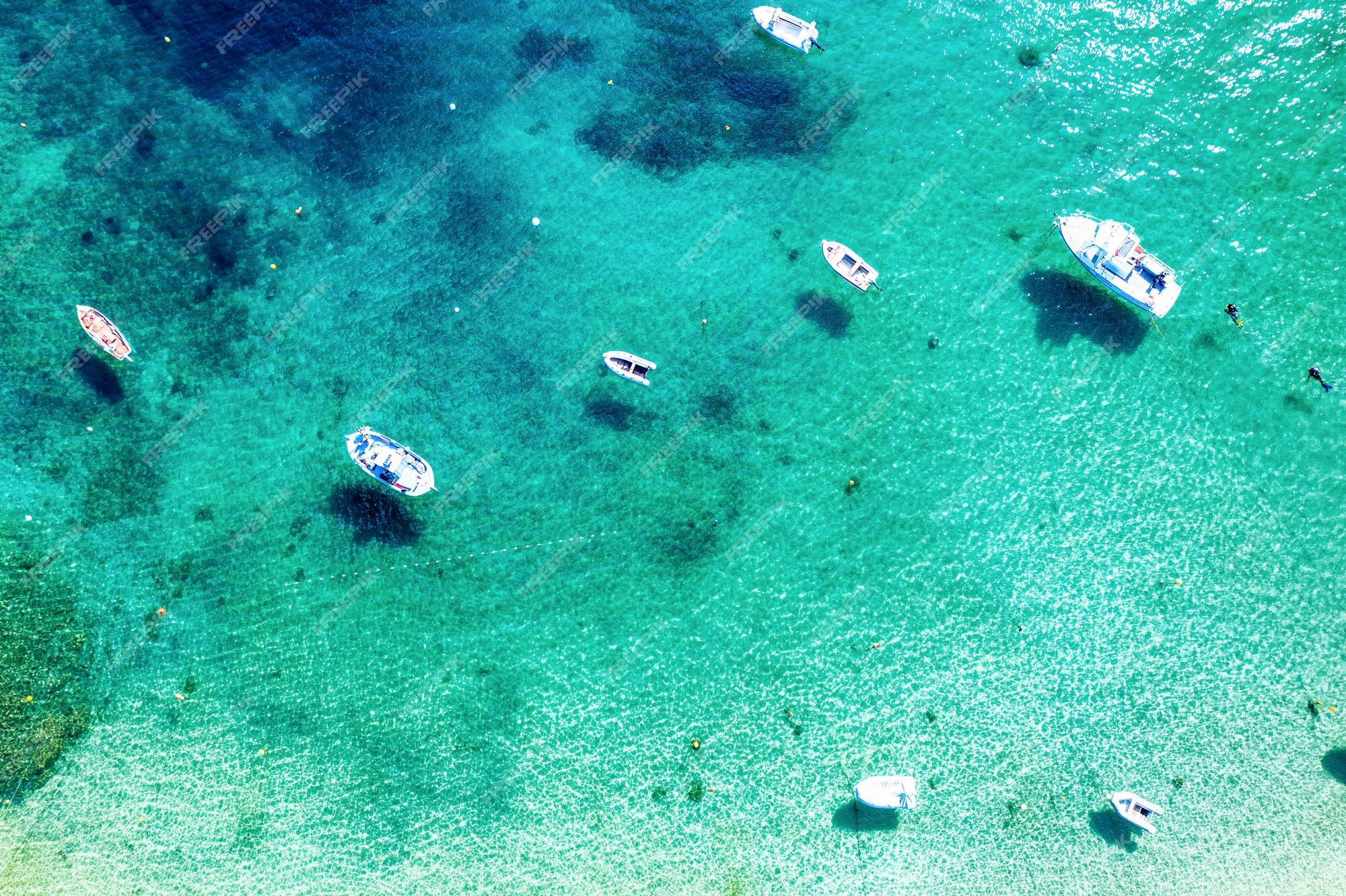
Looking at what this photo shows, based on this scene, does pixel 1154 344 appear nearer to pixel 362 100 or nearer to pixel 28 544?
pixel 362 100

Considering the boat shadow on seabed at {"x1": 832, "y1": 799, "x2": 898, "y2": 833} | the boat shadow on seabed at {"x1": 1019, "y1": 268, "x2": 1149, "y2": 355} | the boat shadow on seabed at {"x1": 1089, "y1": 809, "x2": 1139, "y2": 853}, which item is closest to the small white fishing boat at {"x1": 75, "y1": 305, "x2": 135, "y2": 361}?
the boat shadow on seabed at {"x1": 832, "y1": 799, "x2": 898, "y2": 833}

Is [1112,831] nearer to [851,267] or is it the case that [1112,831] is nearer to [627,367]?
[851,267]

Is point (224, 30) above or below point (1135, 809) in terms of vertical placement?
above

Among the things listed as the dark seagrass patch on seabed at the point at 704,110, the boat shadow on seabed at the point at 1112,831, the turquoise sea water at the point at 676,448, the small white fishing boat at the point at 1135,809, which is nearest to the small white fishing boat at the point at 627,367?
the turquoise sea water at the point at 676,448

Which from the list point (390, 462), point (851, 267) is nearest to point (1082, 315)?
point (851, 267)

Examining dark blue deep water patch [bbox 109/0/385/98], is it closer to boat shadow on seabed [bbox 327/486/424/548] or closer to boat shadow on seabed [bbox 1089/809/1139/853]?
boat shadow on seabed [bbox 327/486/424/548]

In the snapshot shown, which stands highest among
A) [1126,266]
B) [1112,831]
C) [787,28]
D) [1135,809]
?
[787,28]

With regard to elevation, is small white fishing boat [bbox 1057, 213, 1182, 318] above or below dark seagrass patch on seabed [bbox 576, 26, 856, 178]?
above
